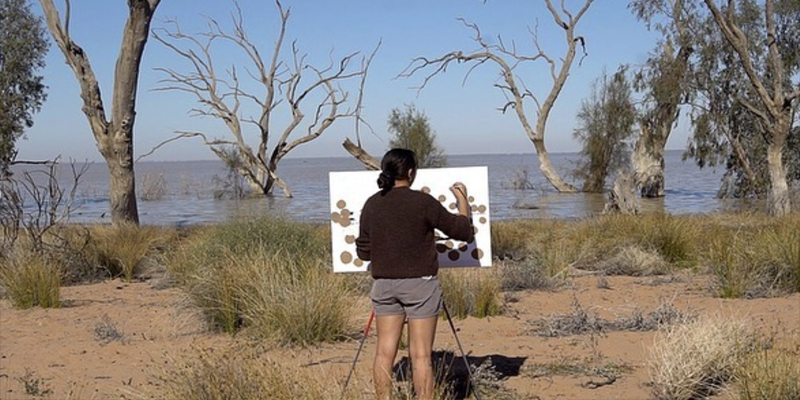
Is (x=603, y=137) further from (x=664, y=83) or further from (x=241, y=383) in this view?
(x=241, y=383)

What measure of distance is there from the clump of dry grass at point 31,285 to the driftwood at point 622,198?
1337cm

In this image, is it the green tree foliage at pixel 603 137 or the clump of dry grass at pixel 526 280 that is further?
the green tree foliage at pixel 603 137

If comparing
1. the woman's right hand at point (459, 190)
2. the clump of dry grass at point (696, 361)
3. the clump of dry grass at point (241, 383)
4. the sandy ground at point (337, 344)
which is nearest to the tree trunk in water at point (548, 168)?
the sandy ground at point (337, 344)

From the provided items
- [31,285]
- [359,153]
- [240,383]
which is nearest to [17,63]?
[359,153]

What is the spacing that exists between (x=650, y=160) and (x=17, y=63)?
2450cm

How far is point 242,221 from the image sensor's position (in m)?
13.1

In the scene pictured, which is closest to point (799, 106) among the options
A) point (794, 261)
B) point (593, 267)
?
point (593, 267)

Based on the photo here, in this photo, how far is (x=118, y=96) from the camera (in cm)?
1895

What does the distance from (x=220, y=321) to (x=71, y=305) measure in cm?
300

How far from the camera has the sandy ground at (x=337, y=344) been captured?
24.5 feet

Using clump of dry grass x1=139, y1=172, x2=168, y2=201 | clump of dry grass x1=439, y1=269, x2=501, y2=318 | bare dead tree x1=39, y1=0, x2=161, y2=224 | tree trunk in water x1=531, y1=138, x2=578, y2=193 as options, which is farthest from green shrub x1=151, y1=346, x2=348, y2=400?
clump of dry grass x1=139, y1=172, x2=168, y2=201

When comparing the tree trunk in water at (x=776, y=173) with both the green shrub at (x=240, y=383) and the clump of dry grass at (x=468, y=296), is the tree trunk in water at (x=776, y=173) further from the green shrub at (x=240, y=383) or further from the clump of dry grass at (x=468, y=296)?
the green shrub at (x=240, y=383)

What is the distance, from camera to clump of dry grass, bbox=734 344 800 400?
20.3 ft

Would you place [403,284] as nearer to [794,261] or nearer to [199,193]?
[794,261]
